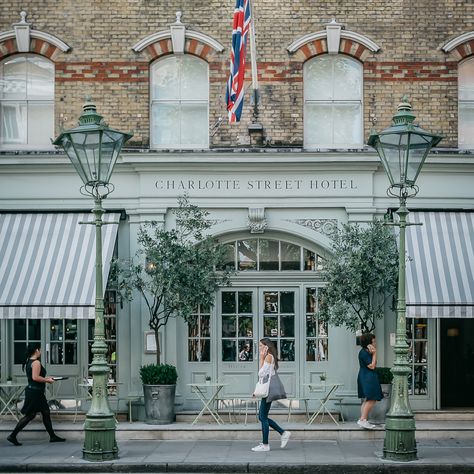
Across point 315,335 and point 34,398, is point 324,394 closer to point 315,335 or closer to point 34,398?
point 315,335

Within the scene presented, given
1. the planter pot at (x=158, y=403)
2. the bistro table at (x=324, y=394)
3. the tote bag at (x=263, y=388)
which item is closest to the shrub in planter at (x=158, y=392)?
the planter pot at (x=158, y=403)

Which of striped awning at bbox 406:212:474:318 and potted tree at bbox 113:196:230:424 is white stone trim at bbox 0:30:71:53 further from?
striped awning at bbox 406:212:474:318

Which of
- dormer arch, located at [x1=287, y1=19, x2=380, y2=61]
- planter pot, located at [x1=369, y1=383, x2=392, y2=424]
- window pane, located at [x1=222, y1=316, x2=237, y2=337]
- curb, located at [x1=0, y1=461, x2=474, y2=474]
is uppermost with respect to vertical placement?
dormer arch, located at [x1=287, y1=19, x2=380, y2=61]

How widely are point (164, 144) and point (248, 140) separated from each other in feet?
5.53

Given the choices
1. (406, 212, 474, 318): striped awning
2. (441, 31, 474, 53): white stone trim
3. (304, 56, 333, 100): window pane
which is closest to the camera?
(406, 212, 474, 318): striped awning

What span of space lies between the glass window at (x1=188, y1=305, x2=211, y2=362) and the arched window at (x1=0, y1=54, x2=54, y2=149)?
14.9ft

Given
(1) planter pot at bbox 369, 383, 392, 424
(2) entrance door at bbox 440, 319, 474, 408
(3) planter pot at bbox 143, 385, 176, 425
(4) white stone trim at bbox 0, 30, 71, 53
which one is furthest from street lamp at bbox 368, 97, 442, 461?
(4) white stone trim at bbox 0, 30, 71, 53

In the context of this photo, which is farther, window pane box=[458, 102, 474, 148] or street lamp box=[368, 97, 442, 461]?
window pane box=[458, 102, 474, 148]

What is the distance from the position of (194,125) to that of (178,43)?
163 centimetres

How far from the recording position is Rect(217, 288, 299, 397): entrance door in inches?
860

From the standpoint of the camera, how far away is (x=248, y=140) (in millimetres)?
21672

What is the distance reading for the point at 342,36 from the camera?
21.7 meters

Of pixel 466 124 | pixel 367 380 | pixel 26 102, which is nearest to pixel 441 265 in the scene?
pixel 367 380

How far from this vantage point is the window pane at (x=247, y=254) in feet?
72.0
